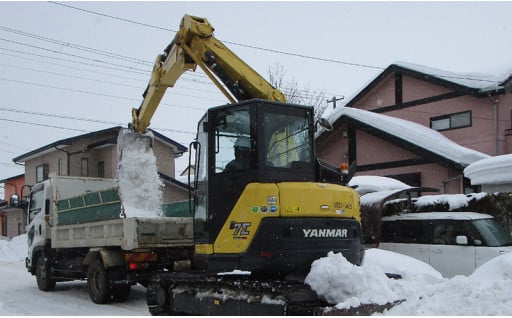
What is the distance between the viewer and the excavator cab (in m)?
6.77

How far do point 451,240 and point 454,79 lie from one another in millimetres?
14572

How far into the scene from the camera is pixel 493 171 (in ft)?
55.4

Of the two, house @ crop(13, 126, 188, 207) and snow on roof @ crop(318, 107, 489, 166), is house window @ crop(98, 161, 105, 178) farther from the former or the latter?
snow on roof @ crop(318, 107, 489, 166)

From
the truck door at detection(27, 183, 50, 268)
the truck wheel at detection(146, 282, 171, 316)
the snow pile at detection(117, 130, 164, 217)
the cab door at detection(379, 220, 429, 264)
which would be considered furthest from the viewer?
the truck door at detection(27, 183, 50, 268)

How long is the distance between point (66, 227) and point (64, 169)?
1998 centimetres

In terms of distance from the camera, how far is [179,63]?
10.5m

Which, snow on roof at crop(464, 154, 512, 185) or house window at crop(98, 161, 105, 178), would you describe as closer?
snow on roof at crop(464, 154, 512, 185)

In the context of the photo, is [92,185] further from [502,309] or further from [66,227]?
[502,309]

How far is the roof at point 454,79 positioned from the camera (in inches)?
906

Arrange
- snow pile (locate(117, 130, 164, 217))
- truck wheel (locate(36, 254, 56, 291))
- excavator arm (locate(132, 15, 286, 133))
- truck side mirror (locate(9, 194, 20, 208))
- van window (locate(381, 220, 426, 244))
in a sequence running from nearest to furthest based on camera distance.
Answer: excavator arm (locate(132, 15, 286, 133)), snow pile (locate(117, 130, 164, 217)), van window (locate(381, 220, 426, 244)), truck wheel (locate(36, 254, 56, 291)), truck side mirror (locate(9, 194, 20, 208))

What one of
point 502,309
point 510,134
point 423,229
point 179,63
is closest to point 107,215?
point 179,63

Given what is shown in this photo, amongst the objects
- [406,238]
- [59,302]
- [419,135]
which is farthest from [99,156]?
[406,238]

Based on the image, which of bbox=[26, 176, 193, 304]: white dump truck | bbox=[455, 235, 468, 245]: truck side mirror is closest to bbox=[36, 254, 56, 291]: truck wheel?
bbox=[26, 176, 193, 304]: white dump truck

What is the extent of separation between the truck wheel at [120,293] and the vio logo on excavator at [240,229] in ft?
17.0
